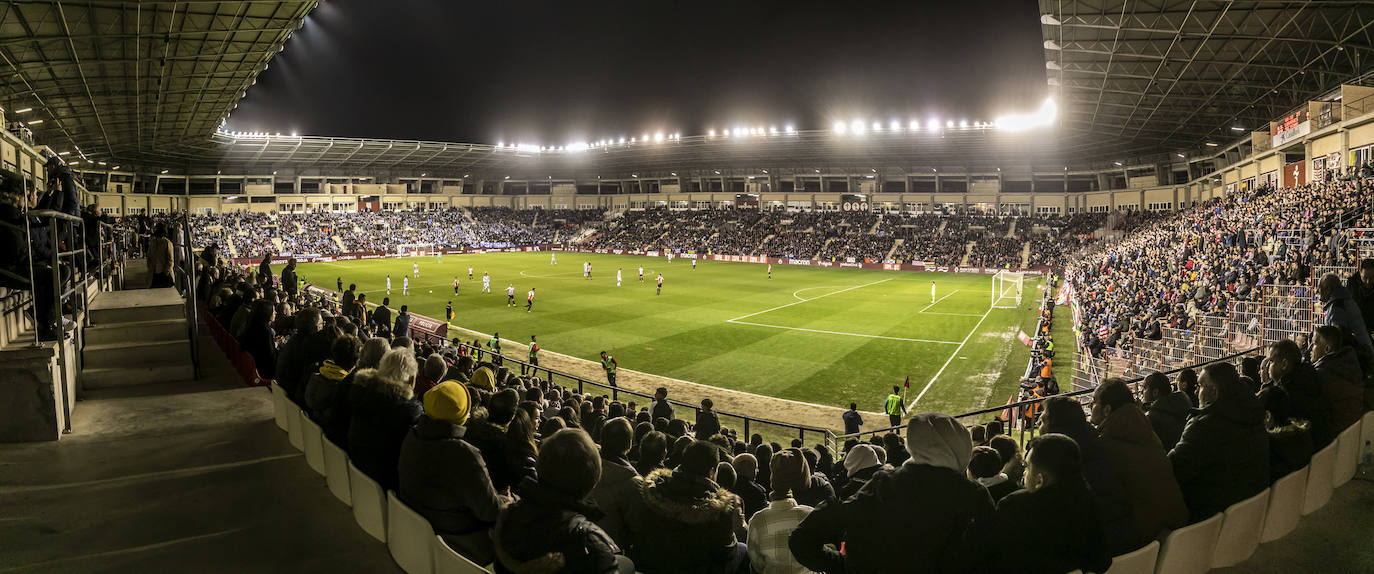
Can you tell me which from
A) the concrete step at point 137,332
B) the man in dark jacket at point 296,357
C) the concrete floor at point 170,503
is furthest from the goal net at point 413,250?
the man in dark jacket at point 296,357

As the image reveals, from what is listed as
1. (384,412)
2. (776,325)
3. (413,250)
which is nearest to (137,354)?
(384,412)

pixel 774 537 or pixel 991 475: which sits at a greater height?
pixel 991 475

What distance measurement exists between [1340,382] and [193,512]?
10330 mm

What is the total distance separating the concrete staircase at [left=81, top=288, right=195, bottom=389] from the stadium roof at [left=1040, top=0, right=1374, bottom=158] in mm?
30358

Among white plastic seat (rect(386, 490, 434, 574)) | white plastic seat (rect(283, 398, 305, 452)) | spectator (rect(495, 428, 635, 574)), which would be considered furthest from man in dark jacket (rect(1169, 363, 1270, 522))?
white plastic seat (rect(283, 398, 305, 452))

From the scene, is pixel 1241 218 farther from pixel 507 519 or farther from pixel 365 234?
pixel 365 234

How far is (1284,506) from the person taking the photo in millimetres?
5891

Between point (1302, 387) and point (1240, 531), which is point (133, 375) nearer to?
point (1240, 531)

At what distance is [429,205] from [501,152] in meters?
19.4

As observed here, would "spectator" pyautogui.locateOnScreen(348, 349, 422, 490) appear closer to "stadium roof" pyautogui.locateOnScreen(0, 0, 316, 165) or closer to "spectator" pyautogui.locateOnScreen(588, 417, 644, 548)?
"spectator" pyautogui.locateOnScreen(588, 417, 644, 548)

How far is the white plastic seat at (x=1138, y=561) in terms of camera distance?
14.3ft

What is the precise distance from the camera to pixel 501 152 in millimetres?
91312

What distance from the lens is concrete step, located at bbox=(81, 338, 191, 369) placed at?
9742mm

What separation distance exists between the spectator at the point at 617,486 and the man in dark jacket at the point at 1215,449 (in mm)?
3907
